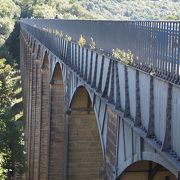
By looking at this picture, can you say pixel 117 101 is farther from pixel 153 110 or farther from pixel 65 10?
pixel 65 10

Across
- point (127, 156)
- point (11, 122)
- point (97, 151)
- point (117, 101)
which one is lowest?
point (11, 122)

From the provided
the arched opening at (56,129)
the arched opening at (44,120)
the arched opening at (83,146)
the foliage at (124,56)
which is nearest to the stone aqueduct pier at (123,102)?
the arched opening at (83,146)

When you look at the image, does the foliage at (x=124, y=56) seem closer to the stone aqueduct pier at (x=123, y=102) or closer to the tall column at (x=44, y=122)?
the stone aqueduct pier at (x=123, y=102)

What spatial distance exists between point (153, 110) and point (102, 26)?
19.4ft

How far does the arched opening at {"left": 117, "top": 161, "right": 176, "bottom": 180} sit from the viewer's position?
1112 centimetres

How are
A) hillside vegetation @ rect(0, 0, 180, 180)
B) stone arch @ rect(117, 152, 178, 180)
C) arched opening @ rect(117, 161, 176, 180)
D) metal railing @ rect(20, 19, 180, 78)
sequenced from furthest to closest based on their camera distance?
hillside vegetation @ rect(0, 0, 180, 180)
arched opening @ rect(117, 161, 176, 180)
metal railing @ rect(20, 19, 180, 78)
stone arch @ rect(117, 152, 178, 180)

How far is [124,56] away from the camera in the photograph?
10672 mm

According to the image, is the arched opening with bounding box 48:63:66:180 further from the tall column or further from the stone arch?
the stone arch

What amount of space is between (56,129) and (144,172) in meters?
15.9

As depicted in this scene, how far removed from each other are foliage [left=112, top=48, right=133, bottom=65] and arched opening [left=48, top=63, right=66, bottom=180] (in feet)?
46.3

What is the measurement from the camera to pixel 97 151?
2111cm

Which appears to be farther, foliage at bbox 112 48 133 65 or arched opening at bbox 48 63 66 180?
arched opening at bbox 48 63 66 180

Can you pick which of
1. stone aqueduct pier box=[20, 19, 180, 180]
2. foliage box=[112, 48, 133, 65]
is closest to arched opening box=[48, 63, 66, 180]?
stone aqueduct pier box=[20, 19, 180, 180]

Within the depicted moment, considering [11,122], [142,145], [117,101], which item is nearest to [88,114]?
[117,101]
